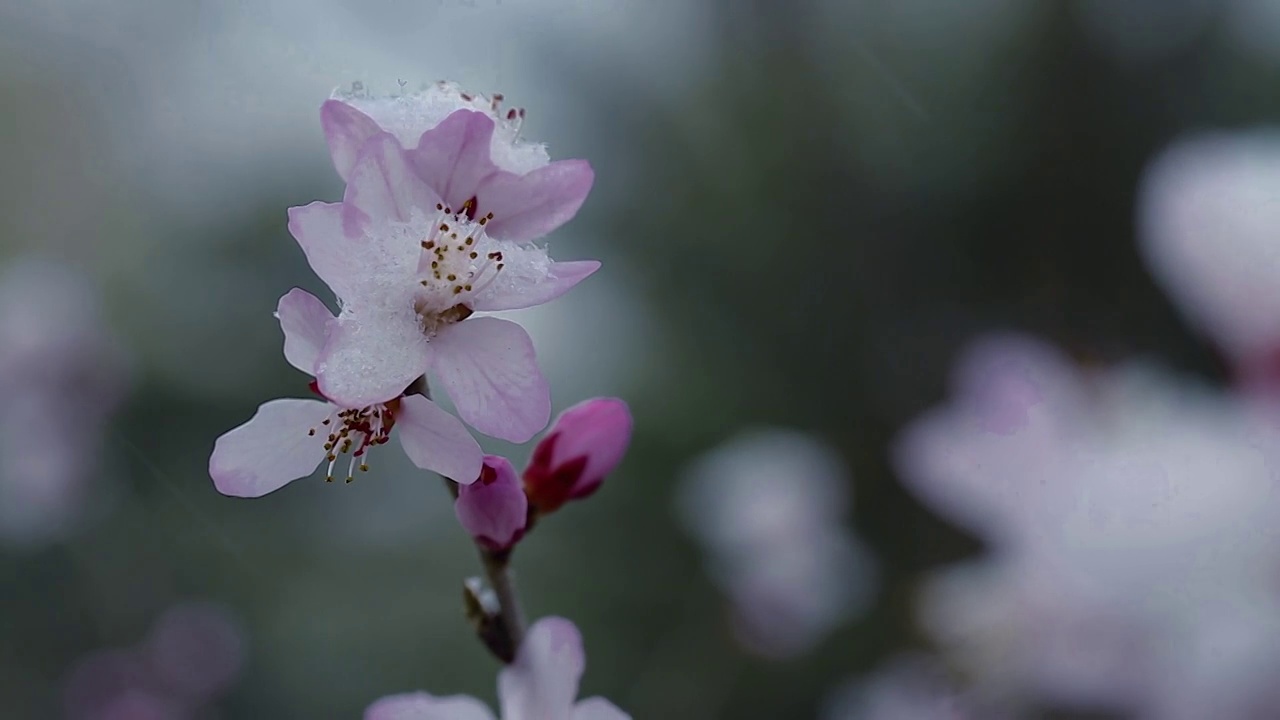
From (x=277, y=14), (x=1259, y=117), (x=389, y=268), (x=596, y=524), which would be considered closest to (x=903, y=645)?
(x=596, y=524)

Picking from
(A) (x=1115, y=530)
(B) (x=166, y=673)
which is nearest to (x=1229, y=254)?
(A) (x=1115, y=530)

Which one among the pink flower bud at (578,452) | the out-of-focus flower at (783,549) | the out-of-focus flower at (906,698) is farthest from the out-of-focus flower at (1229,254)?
the out-of-focus flower at (783,549)

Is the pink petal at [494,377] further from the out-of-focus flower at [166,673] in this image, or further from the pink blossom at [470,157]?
the out-of-focus flower at [166,673]

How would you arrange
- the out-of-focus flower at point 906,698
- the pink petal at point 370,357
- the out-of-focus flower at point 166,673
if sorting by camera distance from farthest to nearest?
the out-of-focus flower at point 166,673
the out-of-focus flower at point 906,698
the pink petal at point 370,357

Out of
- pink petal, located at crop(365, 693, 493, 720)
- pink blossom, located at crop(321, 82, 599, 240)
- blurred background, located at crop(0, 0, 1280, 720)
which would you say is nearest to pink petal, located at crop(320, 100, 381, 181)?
pink blossom, located at crop(321, 82, 599, 240)

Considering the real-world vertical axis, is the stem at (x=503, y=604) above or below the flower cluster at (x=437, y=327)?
below

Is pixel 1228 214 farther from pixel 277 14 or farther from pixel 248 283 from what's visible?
pixel 248 283

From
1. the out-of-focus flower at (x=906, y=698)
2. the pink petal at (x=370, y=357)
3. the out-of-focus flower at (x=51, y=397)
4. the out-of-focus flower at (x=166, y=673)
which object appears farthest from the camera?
the out-of-focus flower at (x=51, y=397)

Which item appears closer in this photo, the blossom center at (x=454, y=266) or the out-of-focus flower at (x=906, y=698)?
the blossom center at (x=454, y=266)
